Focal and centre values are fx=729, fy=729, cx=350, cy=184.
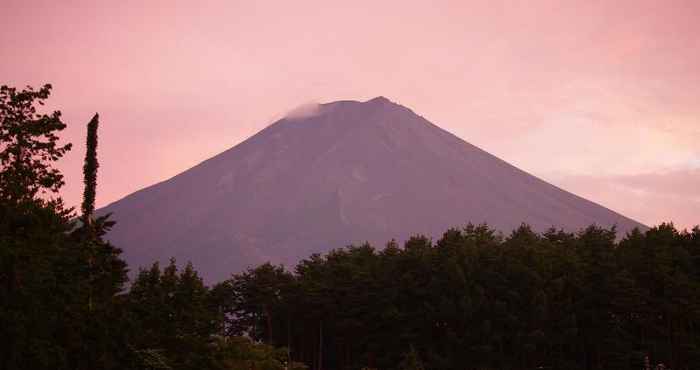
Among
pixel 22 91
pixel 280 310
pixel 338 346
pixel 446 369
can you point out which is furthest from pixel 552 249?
pixel 22 91

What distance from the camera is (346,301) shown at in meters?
55.5

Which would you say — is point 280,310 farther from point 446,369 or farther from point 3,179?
point 3,179

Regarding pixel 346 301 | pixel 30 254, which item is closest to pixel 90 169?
pixel 30 254

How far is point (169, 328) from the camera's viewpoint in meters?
30.5

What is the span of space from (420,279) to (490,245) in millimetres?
6659

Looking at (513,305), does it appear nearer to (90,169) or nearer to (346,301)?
(346,301)

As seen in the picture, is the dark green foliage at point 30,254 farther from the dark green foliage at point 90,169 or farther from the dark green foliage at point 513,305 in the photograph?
→ the dark green foliage at point 513,305

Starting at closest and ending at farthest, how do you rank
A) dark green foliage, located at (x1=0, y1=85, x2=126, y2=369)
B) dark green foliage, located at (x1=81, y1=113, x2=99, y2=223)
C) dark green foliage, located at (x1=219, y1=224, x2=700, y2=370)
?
dark green foliage, located at (x1=0, y1=85, x2=126, y2=369) < dark green foliage, located at (x1=81, y1=113, x2=99, y2=223) < dark green foliage, located at (x1=219, y1=224, x2=700, y2=370)

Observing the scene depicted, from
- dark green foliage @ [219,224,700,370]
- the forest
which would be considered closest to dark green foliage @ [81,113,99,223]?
the forest

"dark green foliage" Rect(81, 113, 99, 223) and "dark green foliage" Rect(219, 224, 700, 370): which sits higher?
"dark green foliage" Rect(81, 113, 99, 223)

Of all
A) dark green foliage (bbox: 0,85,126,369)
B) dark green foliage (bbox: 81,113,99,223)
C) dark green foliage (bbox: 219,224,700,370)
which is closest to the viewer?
dark green foliage (bbox: 0,85,126,369)

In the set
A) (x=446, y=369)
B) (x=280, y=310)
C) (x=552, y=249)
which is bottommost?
(x=446, y=369)

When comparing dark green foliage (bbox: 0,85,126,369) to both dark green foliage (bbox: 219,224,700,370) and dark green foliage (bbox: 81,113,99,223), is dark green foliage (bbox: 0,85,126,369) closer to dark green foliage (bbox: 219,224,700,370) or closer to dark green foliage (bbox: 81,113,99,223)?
dark green foliage (bbox: 81,113,99,223)

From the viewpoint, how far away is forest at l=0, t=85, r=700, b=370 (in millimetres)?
22062
